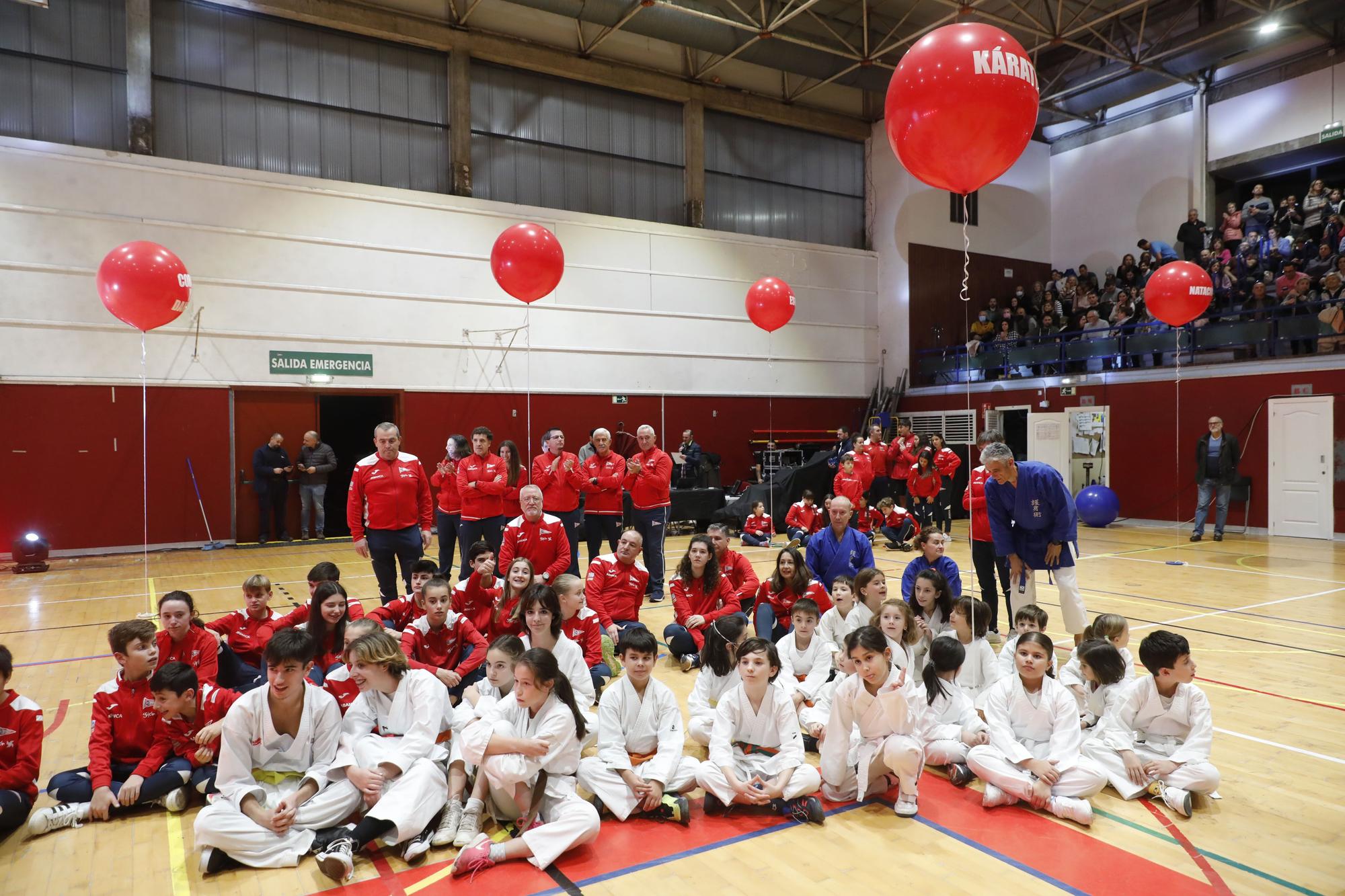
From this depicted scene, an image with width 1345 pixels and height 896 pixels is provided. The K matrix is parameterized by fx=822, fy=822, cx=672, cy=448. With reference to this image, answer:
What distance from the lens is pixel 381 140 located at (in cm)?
1423

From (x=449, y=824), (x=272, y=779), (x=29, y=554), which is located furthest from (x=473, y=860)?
(x=29, y=554)

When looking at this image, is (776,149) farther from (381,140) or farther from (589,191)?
(381,140)

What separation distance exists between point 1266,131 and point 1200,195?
1.50 meters

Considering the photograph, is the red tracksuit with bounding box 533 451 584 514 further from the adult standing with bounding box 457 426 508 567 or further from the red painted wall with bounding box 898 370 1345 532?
the red painted wall with bounding box 898 370 1345 532

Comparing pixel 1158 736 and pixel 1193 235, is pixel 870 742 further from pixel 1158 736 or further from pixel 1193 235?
pixel 1193 235

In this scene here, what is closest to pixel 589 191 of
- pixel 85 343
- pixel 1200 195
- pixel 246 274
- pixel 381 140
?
pixel 381 140

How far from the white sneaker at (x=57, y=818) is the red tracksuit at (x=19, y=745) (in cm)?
12

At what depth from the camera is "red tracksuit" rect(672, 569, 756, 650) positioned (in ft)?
21.8

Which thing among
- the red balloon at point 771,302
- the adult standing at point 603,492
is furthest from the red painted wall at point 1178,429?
the adult standing at point 603,492

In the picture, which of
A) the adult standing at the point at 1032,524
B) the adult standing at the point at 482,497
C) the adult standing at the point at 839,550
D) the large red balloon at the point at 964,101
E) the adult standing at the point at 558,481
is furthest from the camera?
the adult standing at the point at 558,481

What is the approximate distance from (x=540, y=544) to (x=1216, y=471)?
11093 millimetres

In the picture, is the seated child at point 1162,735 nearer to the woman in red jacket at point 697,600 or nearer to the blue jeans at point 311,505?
the woman in red jacket at point 697,600

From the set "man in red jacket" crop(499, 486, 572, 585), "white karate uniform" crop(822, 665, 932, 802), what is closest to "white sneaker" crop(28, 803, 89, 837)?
"man in red jacket" crop(499, 486, 572, 585)

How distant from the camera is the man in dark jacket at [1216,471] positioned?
12547mm
